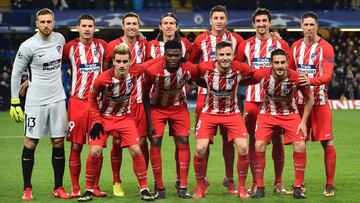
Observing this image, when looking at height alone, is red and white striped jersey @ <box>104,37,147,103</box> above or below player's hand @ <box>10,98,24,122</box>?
above

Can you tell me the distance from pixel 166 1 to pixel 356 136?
48.0 feet

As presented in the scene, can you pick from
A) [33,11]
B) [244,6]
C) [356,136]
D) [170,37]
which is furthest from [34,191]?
[244,6]

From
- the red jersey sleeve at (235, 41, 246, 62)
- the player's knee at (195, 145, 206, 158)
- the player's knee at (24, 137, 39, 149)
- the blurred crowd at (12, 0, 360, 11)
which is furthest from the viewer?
the blurred crowd at (12, 0, 360, 11)

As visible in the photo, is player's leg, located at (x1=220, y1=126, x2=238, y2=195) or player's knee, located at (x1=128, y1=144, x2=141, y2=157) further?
player's leg, located at (x1=220, y1=126, x2=238, y2=195)

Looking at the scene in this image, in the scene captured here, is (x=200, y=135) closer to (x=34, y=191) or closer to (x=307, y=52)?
(x=307, y=52)

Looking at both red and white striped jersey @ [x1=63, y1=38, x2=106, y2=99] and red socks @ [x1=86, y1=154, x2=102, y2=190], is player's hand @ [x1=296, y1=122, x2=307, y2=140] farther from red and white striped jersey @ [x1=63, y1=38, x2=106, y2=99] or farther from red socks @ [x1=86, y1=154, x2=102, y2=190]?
red and white striped jersey @ [x1=63, y1=38, x2=106, y2=99]

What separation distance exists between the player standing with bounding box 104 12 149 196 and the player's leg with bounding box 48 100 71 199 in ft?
2.05

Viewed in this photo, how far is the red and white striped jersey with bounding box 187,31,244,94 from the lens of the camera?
9539mm

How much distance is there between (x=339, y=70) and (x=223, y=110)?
19037 mm

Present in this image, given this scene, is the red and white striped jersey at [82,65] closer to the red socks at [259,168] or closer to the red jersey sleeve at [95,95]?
the red jersey sleeve at [95,95]

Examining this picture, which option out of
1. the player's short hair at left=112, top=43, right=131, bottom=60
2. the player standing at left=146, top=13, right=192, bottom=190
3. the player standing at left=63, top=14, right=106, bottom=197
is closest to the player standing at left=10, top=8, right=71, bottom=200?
the player standing at left=63, top=14, right=106, bottom=197

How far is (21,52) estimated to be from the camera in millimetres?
8852

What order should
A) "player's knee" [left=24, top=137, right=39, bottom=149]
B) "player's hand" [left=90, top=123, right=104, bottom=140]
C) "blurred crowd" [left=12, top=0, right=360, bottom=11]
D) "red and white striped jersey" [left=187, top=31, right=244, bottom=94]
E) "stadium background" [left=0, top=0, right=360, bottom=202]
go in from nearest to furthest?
"player's hand" [left=90, top=123, right=104, bottom=140] → "player's knee" [left=24, top=137, right=39, bottom=149] → "red and white striped jersey" [left=187, top=31, right=244, bottom=94] → "stadium background" [left=0, top=0, right=360, bottom=202] → "blurred crowd" [left=12, top=0, right=360, bottom=11]

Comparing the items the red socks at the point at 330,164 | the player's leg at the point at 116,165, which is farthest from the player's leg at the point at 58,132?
the red socks at the point at 330,164
